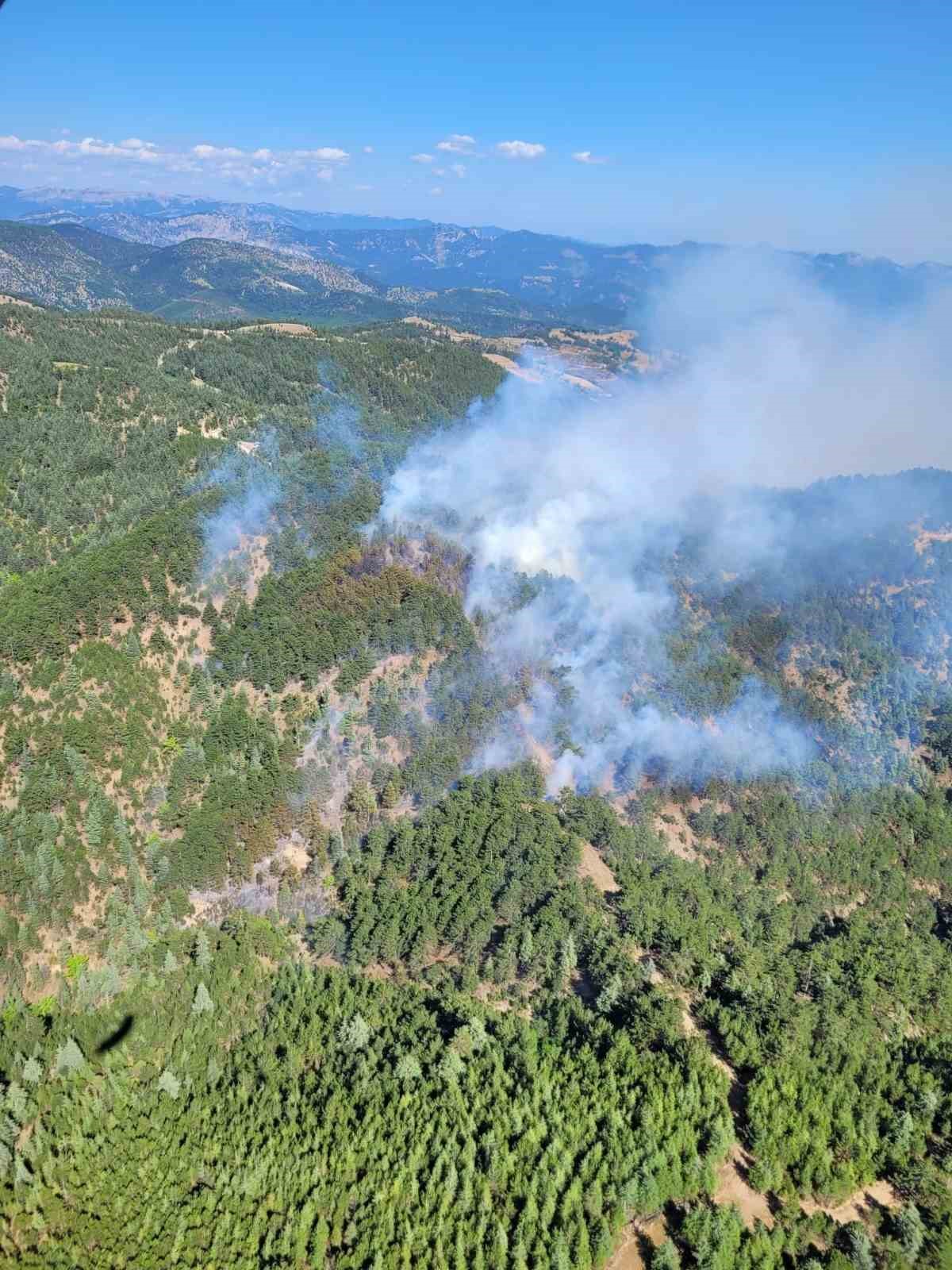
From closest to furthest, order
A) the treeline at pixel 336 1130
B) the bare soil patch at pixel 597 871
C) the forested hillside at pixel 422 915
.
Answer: the treeline at pixel 336 1130
the forested hillside at pixel 422 915
the bare soil patch at pixel 597 871

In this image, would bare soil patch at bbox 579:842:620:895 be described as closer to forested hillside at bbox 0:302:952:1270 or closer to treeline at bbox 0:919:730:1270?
forested hillside at bbox 0:302:952:1270

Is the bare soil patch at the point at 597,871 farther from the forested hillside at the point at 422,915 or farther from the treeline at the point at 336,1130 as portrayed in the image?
the treeline at the point at 336,1130

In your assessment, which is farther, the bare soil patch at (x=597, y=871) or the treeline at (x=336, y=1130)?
the bare soil patch at (x=597, y=871)

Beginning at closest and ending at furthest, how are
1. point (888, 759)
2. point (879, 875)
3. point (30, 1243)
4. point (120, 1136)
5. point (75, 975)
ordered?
point (30, 1243), point (120, 1136), point (75, 975), point (879, 875), point (888, 759)

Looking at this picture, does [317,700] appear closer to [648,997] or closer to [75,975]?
[75,975]

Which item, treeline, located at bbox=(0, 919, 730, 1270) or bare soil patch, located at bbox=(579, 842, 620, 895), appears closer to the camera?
treeline, located at bbox=(0, 919, 730, 1270)

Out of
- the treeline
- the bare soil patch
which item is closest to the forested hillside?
the treeline

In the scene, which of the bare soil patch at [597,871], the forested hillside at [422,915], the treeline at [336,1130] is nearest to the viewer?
the treeline at [336,1130]

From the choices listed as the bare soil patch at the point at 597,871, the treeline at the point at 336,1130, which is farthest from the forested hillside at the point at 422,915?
the bare soil patch at the point at 597,871

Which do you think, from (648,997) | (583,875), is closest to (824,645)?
(583,875)
